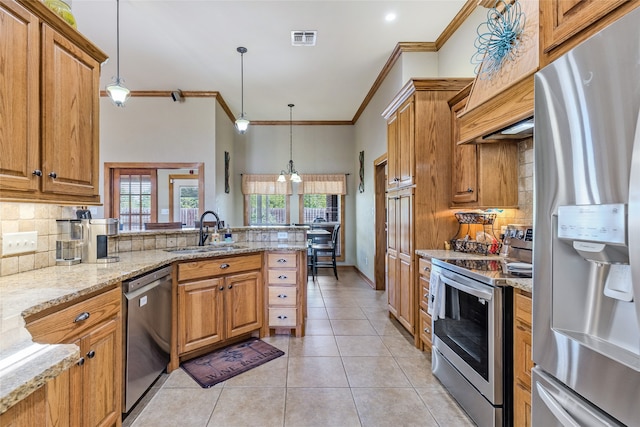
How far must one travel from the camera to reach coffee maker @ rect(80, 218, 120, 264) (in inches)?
79.7

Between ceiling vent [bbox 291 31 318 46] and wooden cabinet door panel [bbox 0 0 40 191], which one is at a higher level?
ceiling vent [bbox 291 31 318 46]

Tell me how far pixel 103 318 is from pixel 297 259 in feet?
5.85

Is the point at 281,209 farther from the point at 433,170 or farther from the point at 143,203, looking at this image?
the point at 433,170

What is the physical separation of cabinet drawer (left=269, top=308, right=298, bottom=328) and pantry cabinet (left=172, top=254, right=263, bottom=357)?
0.12 metres

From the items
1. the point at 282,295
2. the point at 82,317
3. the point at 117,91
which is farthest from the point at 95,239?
the point at 117,91

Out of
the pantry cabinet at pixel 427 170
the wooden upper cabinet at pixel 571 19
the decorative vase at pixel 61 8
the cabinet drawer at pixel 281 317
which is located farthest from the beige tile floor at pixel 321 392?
the decorative vase at pixel 61 8

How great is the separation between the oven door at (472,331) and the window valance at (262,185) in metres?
4.85

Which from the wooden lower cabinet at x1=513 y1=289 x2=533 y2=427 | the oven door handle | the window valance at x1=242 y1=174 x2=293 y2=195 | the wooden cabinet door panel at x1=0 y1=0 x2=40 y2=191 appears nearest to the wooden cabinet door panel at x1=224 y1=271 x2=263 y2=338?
the wooden cabinet door panel at x1=0 y1=0 x2=40 y2=191

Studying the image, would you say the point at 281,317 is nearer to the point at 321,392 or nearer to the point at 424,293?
the point at 321,392

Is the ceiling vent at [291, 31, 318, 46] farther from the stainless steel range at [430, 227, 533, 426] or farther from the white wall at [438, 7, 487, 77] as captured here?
the stainless steel range at [430, 227, 533, 426]

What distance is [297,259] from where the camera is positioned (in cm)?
310

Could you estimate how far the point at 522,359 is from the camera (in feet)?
5.06

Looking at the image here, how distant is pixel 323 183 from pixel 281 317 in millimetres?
4105

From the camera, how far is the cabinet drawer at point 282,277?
308 cm
